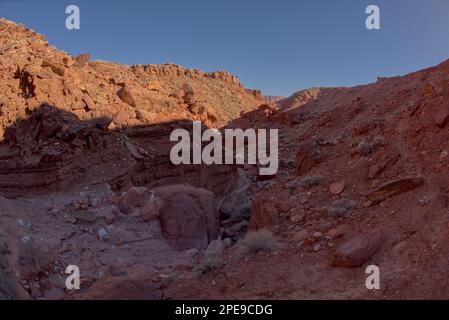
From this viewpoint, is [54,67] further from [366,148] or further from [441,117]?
[441,117]

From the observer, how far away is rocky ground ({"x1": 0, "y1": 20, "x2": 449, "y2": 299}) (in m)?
5.33

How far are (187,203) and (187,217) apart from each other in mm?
357

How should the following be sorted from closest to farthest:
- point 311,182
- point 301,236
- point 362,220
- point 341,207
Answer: point 362,220 < point 301,236 < point 341,207 < point 311,182

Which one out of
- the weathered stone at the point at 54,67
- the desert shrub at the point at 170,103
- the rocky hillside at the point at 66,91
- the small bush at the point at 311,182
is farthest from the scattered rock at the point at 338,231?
the desert shrub at the point at 170,103

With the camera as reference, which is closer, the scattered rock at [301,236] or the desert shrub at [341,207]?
the scattered rock at [301,236]

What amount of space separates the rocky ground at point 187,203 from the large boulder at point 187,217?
0.03m

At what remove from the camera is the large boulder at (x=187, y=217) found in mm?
8117

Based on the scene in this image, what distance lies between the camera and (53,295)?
18.2 feet

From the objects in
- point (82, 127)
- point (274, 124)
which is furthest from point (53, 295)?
point (274, 124)

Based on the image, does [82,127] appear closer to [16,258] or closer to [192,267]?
[16,258]

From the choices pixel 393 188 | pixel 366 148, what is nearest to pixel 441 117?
pixel 366 148

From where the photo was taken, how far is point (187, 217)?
8.51 meters

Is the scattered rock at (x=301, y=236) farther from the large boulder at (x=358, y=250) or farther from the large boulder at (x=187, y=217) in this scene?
the large boulder at (x=187, y=217)

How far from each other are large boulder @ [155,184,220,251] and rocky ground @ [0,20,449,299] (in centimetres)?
3
